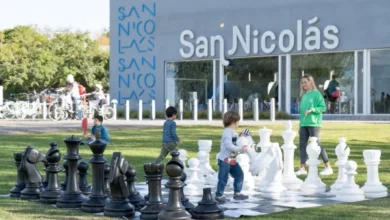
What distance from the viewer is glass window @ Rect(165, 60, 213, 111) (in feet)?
131

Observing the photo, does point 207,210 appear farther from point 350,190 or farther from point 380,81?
point 380,81

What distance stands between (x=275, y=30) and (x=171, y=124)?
2558cm

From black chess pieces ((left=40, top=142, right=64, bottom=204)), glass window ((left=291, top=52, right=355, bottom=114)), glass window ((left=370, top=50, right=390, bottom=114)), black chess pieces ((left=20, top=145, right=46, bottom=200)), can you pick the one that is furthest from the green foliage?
black chess pieces ((left=40, top=142, right=64, bottom=204))

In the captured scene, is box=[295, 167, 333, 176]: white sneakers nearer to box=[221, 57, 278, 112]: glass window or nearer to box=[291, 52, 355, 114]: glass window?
box=[291, 52, 355, 114]: glass window

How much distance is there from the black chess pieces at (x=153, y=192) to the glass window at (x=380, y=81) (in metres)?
27.8

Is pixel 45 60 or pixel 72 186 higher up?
pixel 45 60

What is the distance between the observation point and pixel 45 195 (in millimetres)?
8750

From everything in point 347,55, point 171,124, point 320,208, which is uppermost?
point 347,55

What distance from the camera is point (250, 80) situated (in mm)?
38500

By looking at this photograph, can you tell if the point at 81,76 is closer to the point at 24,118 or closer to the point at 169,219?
the point at 24,118

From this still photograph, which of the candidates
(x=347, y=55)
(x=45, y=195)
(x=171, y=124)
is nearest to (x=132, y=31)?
(x=347, y=55)

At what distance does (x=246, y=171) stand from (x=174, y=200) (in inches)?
110

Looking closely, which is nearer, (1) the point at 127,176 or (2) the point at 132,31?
(1) the point at 127,176

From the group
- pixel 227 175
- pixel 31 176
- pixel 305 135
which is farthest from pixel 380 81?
pixel 31 176
